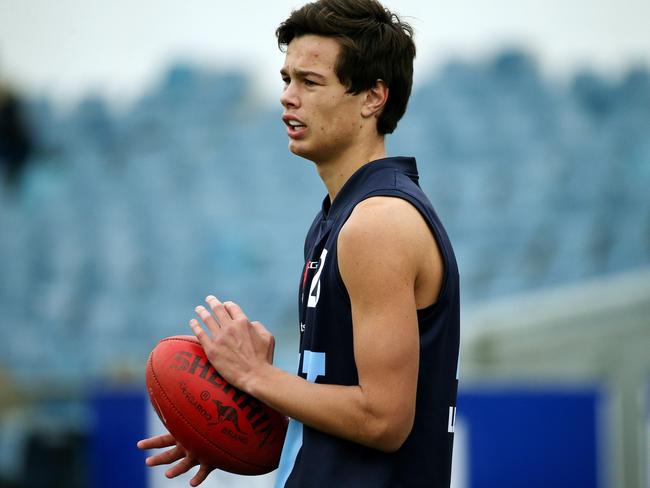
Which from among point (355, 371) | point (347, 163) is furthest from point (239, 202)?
point (355, 371)

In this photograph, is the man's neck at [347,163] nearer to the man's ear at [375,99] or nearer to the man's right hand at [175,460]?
the man's ear at [375,99]

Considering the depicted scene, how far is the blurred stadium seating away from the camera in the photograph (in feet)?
21.7

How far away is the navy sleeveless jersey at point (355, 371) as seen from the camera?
2.22 metres

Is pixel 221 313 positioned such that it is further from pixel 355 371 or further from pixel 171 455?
pixel 171 455

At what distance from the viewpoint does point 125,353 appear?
266 inches

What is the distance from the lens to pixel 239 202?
7.02 m

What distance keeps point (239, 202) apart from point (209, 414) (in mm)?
4642

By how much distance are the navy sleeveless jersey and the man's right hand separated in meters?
0.31

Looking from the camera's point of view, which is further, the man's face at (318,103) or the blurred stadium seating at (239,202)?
the blurred stadium seating at (239,202)

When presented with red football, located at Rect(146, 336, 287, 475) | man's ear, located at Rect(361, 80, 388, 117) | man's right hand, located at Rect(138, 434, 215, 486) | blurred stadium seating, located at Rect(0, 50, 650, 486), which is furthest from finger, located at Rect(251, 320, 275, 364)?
blurred stadium seating, located at Rect(0, 50, 650, 486)

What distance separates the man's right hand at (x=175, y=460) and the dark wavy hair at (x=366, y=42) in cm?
95

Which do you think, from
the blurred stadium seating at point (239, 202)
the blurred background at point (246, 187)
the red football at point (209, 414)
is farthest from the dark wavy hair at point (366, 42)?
the blurred stadium seating at point (239, 202)

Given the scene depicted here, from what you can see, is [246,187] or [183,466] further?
[246,187]

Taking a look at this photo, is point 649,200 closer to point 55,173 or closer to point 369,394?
point 55,173
